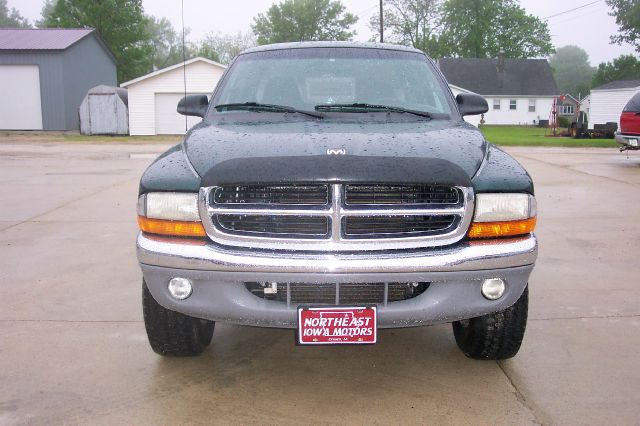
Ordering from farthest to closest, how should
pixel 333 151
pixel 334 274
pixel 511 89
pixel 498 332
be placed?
pixel 511 89 → pixel 498 332 → pixel 333 151 → pixel 334 274

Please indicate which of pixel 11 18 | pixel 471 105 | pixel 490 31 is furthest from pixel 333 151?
pixel 11 18

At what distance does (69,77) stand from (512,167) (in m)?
34.2

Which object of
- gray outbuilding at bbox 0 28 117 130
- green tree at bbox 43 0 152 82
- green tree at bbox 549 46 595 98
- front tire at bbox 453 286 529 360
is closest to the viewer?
front tire at bbox 453 286 529 360

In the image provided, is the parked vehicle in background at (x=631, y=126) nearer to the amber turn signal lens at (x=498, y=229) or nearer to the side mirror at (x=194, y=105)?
the side mirror at (x=194, y=105)

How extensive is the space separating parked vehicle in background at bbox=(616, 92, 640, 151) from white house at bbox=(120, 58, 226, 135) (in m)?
20.2

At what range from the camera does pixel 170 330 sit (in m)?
3.46

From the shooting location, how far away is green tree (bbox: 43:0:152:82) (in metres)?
45.8

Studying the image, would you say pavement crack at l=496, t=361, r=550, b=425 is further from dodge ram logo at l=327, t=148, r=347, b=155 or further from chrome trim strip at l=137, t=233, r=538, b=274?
dodge ram logo at l=327, t=148, r=347, b=155

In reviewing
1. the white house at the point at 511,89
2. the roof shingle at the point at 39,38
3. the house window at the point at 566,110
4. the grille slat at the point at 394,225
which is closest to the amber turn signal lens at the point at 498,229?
the grille slat at the point at 394,225

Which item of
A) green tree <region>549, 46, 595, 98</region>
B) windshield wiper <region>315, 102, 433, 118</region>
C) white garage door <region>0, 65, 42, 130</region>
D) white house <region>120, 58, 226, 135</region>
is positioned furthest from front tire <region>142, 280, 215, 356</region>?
green tree <region>549, 46, 595, 98</region>

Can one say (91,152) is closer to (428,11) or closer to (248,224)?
(248,224)

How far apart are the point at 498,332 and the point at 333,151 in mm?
1320

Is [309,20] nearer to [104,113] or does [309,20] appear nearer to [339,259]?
[104,113]

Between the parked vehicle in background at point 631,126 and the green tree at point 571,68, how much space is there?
260 ft
